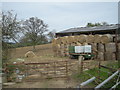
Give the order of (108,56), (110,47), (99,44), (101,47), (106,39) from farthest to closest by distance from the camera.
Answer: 1. (99,44)
2. (101,47)
3. (106,39)
4. (108,56)
5. (110,47)

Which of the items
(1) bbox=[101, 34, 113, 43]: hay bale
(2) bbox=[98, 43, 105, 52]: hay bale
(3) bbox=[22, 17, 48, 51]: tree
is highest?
(3) bbox=[22, 17, 48, 51]: tree

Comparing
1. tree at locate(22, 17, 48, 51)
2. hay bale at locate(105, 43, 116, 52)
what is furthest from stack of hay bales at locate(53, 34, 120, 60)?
tree at locate(22, 17, 48, 51)

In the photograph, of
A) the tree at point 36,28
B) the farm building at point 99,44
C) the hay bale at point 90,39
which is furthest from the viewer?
the tree at point 36,28

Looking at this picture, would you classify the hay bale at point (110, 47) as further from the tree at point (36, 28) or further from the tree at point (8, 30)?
the tree at point (36, 28)

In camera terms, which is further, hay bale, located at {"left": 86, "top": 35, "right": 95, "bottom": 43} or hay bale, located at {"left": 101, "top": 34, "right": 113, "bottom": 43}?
hay bale, located at {"left": 86, "top": 35, "right": 95, "bottom": 43}

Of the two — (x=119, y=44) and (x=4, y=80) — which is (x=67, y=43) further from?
(x=4, y=80)

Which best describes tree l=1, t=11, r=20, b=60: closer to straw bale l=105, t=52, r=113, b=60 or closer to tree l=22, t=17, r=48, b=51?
straw bale l=105, t=52, r=113, b=60

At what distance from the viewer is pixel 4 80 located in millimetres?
5914

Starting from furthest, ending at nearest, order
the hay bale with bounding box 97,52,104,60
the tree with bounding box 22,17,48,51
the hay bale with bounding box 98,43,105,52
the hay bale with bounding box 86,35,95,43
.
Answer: the tree with bounding box 22,17,48,51, the hay bale with bounding box 86,35,95,43, the hay bale with bounding box 98,43,105,52, the hay bale with bounding box 97,52,104,60

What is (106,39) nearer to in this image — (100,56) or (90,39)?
(100,56)

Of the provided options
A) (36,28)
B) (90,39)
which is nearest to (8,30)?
(90,39)

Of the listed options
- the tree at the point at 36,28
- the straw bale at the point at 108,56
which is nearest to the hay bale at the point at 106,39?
the straw bale at the point at 108,56

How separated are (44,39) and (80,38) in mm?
13463

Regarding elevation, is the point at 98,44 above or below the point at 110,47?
above
